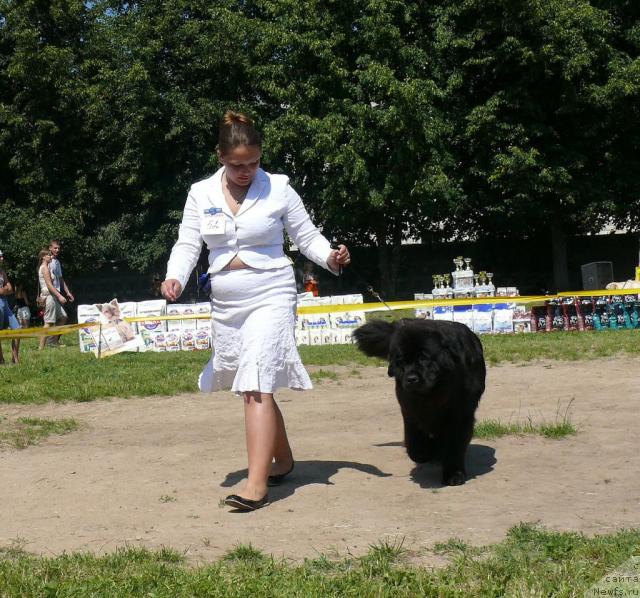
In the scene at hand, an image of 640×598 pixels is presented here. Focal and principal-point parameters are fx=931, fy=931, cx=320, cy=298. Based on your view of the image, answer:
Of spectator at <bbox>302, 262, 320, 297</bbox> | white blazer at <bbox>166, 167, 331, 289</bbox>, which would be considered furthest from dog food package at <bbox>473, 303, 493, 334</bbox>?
white blazer at <bbox>166, 167, 331, 289</bbox>

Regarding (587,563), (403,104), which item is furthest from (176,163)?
(587,563)

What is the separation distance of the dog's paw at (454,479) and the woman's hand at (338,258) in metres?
1.35

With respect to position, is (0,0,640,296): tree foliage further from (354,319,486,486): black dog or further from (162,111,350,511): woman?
(162,111,350,511): woman

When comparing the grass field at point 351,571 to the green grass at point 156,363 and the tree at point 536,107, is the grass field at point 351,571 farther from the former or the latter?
the tree at point 536,107

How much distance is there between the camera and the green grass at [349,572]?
341cm

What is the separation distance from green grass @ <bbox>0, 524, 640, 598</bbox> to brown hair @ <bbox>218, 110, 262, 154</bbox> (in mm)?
2165

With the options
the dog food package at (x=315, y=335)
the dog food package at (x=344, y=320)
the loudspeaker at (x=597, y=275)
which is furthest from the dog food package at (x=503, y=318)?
the loudspeaker at (x=597, y=275)

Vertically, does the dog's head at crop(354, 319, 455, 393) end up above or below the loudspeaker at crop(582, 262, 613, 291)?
below

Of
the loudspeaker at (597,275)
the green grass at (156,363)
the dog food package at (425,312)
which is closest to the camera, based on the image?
the green grass at (156,363)

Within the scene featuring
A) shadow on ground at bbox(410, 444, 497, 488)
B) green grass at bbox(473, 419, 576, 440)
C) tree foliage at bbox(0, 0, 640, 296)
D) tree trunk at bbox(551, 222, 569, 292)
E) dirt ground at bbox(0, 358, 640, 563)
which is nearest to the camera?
dirt ground at bbox(0, 358, 640, 563)

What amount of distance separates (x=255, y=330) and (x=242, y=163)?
916 millimetres

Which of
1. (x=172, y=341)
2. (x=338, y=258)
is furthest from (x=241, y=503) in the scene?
(x=172, y=341)

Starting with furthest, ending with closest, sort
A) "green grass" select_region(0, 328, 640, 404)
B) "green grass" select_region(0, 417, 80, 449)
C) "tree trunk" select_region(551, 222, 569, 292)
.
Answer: "tree trunk" select_region(551, 222, 569, 292), "green grass" select_region(0, 328, 640, 404), "green grass" select_region(0, 417, 80, 449)

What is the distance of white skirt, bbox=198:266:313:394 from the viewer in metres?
4.99
